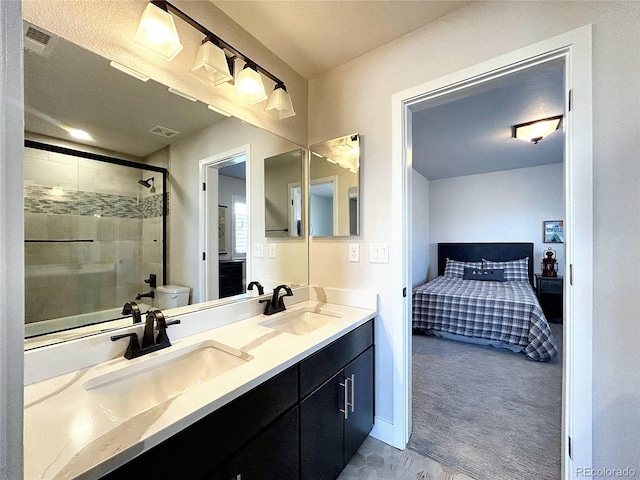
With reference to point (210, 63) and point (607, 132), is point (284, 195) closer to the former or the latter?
point (210, 63)

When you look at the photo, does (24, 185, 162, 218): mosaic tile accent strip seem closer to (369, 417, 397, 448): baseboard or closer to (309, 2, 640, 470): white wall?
(309, 2, 640, 470): white wall

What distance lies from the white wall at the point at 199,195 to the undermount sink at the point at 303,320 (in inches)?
10.3

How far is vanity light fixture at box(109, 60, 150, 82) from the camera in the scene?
106 cm

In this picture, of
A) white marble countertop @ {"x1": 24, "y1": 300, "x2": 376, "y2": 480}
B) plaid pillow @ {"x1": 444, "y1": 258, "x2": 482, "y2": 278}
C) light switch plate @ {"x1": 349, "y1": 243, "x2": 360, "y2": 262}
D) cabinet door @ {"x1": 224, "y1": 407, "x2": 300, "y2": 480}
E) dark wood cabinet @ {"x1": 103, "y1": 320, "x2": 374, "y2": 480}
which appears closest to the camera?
white marble countertop @ {"x1": 24, "y1": 300, "x2": 376, "y2": 480}

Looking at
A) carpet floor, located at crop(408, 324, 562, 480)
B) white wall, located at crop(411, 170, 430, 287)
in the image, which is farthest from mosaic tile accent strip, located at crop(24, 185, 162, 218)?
white wall, located at crop(411, 170, 430, 287)

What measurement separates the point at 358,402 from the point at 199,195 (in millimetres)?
1415

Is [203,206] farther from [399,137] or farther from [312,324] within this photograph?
[399,137]

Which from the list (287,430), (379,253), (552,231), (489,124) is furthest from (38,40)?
(552,231)

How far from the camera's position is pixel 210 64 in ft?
4.05

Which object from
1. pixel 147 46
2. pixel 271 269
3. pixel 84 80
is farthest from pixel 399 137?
pixel 84 80

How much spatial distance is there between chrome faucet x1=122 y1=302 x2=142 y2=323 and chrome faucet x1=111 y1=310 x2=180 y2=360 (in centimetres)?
5

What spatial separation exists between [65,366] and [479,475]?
1.99 m

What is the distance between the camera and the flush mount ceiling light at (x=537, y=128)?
2777 mm

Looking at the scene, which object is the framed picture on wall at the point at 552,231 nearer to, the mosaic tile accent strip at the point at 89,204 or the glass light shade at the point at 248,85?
the glass light shade at the point at 248,85
